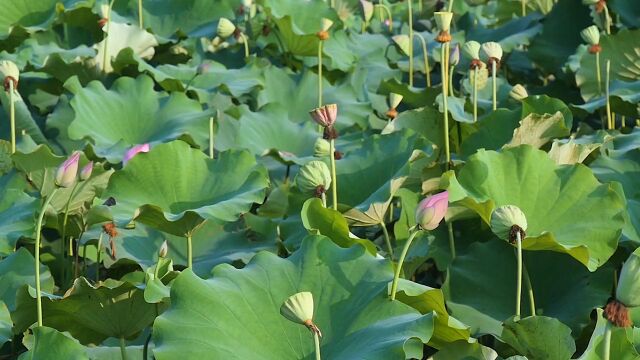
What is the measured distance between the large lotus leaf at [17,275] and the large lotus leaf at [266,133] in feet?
2.34

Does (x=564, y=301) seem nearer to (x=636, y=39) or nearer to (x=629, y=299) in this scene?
(x=629, y=299)

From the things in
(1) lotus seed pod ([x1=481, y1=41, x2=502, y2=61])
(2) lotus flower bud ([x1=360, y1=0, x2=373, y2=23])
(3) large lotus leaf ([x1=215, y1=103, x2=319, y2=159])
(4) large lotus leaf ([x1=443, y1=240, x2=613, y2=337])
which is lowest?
A: (2) lotus flower bud ([x1=360, y1=0, x2=373, y2=23])

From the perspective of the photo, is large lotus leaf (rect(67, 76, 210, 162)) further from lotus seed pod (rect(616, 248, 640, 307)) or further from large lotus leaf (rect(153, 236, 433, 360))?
lotus seed pod (rect(616, 248, 640, 307))

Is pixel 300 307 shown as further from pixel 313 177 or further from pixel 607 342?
pixel 313 177

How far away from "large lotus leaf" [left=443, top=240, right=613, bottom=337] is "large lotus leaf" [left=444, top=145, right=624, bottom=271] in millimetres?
68

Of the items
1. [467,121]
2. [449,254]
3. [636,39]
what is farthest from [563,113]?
[636,39]

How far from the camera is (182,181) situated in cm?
206

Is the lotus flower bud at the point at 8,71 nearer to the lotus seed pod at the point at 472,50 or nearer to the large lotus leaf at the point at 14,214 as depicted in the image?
the large lotus leaf at the point at 14,214

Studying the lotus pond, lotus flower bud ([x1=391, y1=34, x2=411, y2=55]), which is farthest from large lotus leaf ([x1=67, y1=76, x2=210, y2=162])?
lotus flower bud ([x1=391, y1=34, x2=411, y2=55])

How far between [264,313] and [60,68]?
148cm

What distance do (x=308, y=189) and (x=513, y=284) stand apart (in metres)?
0.37

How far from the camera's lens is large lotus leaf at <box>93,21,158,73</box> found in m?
2.88

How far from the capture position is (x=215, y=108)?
8.79 ft

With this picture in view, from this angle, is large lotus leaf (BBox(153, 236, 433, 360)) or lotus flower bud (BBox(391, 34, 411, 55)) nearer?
large lotus leaf (BBox(153, 236, 433, 360))
